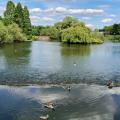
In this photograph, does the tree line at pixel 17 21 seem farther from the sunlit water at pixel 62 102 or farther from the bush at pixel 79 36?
the sunlit water at pixel 62 102

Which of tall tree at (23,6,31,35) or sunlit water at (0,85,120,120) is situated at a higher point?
tall tree at (23,6,31,35)

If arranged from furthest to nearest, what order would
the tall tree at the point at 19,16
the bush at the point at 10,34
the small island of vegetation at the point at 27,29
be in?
1. the tall tree at the point at 19,16
2. the small island of vegetation at the point at 27,29
3. the bush at the point at 10,34

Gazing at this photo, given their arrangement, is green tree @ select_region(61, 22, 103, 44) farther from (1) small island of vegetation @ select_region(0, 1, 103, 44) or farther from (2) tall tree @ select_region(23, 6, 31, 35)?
(2) tall tree @ select_region(23, 6, 31, 35)

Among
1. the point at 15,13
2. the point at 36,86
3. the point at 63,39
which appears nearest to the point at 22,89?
the point at 36,86

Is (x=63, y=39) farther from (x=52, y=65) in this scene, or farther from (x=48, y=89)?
(x=48, y=89)

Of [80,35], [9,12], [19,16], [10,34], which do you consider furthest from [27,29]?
[80,35]

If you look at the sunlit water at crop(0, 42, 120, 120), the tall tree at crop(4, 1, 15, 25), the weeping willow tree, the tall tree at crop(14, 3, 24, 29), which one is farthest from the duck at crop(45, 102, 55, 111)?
the tall tree at crop(14, 3, 24, 29)

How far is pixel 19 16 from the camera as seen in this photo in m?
142

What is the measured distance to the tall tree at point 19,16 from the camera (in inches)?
5517

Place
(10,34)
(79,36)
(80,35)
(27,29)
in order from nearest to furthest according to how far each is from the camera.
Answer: (80,35)
(79,36)
(10,34)
(27,29)

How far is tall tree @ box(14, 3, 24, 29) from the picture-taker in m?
140

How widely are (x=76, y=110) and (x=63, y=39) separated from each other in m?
91.7

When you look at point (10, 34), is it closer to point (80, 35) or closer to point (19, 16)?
point (80, 35)

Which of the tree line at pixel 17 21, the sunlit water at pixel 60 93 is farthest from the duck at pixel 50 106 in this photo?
the tree line at pixel 17 21
